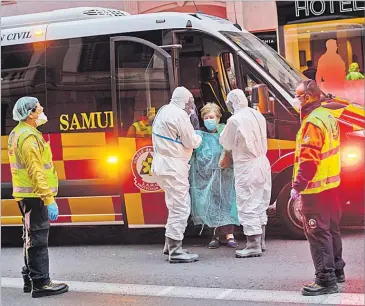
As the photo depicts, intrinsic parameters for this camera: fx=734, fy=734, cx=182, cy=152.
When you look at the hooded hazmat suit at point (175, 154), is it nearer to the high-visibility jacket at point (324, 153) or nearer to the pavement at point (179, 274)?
the pavement at point (179, 274)

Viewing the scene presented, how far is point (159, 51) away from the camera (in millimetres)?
6699

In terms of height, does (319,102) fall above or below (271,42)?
below

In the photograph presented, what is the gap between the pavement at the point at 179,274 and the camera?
531 cm

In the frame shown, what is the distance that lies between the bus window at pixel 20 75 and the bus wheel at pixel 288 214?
2.44m

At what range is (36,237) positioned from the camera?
219 inches

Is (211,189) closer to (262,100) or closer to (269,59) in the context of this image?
(262,100)

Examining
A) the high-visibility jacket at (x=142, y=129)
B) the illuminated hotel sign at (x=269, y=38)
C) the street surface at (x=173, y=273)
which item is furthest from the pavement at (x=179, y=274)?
the illuminated hotel sign at (x=269, y=38)

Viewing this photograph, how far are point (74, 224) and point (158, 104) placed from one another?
1456 millimetres

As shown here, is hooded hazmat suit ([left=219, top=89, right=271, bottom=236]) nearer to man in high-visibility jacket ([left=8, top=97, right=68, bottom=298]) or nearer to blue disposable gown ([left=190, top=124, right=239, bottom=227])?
blue disposable gown ([left=190, top=124, right=239, bottom=227])

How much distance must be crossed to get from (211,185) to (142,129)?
2.70ft

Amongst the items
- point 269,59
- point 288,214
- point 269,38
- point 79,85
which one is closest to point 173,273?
point 288,214

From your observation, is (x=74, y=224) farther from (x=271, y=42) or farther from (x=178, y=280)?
(x=271, y=42)

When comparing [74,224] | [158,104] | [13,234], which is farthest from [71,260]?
[158,104]

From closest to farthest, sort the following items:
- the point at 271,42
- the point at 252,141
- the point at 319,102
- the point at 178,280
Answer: the point at 319,102
the point at 178,280
the point at 252,141
the point at 271,42
